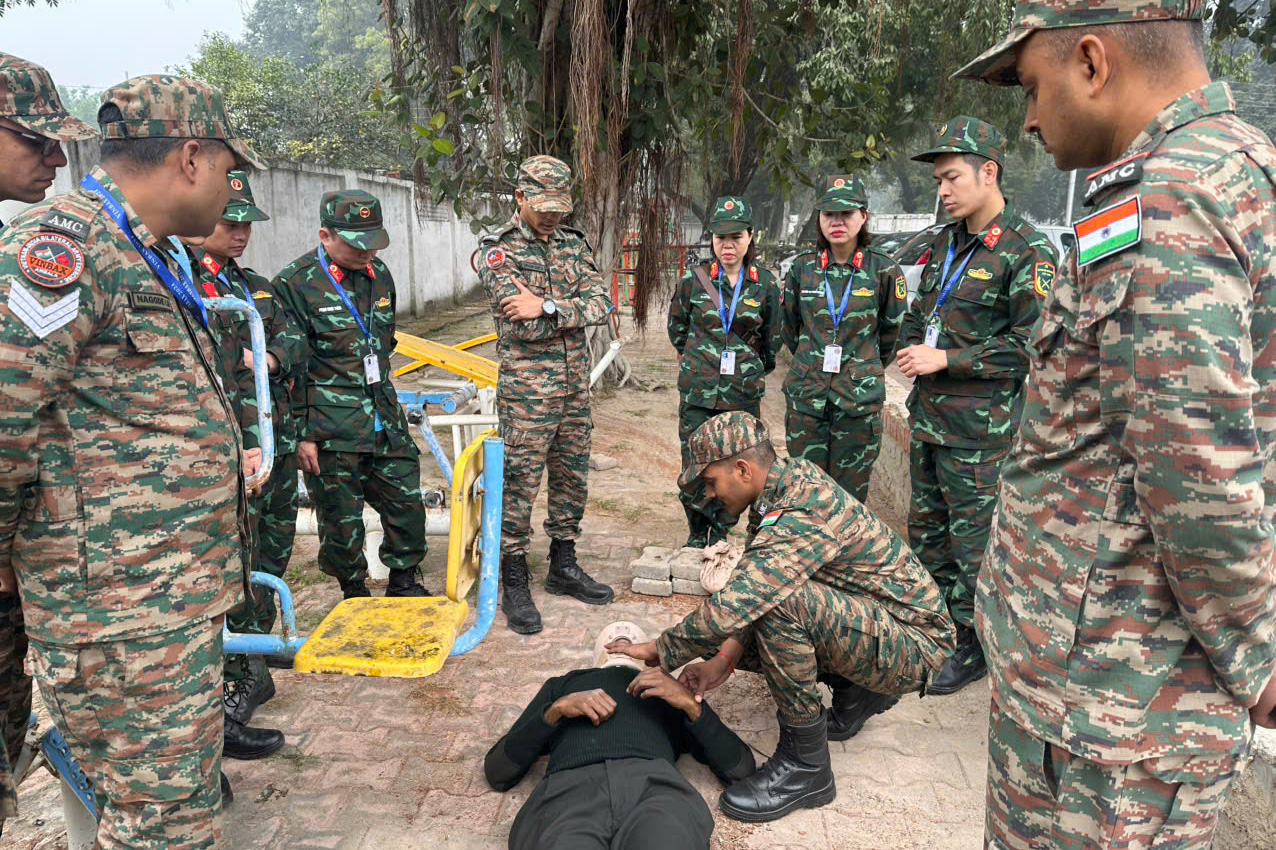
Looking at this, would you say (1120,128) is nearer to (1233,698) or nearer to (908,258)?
(1233,698)

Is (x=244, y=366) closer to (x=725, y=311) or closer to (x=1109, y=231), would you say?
(x=725, y=311)

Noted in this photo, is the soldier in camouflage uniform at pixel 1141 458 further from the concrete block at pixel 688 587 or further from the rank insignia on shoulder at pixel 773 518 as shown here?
the concrete block at pixel 688 587

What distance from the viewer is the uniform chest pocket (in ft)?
5.47

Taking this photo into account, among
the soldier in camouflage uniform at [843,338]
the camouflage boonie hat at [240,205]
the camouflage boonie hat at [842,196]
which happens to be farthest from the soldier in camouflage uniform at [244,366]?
the camouflage boonie hat at [842,196]

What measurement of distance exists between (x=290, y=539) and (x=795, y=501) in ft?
6.94

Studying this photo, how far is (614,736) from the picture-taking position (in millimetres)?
2414

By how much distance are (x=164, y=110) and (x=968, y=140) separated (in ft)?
8.98

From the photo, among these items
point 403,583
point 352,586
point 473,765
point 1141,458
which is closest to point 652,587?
point 403,583

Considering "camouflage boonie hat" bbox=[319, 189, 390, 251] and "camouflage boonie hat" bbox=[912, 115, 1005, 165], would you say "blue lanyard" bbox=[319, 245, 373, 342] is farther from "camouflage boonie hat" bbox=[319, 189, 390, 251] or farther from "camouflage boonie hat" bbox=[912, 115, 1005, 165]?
"camouflage boonie hat" bbox=[912, 115, 1005, 165]

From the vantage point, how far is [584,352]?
4.18 m

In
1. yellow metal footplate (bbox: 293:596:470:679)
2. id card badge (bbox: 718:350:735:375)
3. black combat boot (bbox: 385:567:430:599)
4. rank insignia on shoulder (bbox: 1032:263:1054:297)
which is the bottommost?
black combat boot (bbox: 385:567:430:599)

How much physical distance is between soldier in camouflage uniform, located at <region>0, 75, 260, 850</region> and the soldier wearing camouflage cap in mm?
931

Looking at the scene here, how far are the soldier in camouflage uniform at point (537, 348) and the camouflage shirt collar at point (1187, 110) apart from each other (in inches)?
114

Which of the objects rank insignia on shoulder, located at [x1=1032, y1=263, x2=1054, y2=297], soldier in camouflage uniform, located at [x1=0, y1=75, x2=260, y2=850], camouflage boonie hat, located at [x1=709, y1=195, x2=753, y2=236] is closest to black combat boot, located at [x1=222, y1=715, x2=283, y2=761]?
soldier in camouflage uniform, located at [x1=0, y1=75, x2=260, y2=850]
